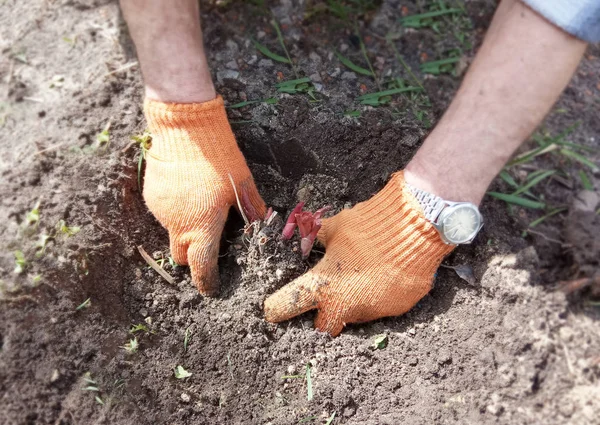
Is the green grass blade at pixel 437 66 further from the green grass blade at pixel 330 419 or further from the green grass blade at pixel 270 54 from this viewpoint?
the green grass blade at pixel 330 419

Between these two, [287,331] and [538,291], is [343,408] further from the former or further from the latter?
[538,291]

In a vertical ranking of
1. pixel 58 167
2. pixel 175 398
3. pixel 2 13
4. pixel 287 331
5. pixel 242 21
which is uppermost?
pixel 242 21

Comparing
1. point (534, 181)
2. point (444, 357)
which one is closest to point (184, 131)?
point (444, 357)

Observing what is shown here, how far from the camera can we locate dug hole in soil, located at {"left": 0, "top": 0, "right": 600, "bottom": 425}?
4.48ft

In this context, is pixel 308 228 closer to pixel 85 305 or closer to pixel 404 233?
pixel 404 233

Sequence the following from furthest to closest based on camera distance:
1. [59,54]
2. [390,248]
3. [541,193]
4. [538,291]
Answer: [59,54] < [541,193] < [390,248] < [538,291]

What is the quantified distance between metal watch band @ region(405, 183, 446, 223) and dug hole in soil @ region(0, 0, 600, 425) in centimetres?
23

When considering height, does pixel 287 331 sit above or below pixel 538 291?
below

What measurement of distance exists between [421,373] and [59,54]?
5.88 feet

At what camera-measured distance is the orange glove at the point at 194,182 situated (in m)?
1.58

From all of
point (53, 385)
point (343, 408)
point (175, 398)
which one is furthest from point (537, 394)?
point (53, 385)

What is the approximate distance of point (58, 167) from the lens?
63.9 inches

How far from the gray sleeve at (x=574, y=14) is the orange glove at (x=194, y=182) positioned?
1.03 meters

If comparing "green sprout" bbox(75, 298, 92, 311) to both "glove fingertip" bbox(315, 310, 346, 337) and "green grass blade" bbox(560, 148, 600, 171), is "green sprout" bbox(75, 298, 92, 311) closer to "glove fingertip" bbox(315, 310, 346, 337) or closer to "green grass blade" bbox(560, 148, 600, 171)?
"glove fingertip" bbox(315, 310, 346, 337)
